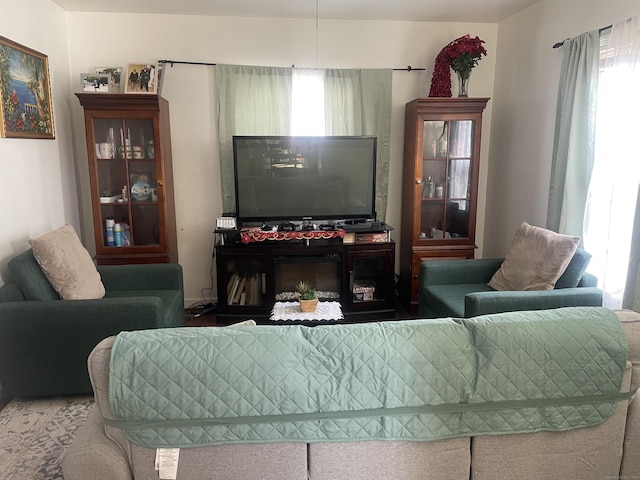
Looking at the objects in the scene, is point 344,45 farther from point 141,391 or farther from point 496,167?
point 141,391

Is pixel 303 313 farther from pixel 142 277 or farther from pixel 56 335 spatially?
pixel 56 335

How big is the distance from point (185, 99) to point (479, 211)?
286 centimetres

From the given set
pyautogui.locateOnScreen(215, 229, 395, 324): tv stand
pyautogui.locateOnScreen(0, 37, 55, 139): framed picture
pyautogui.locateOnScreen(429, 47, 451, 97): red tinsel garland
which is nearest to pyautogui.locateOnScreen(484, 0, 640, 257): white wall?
pyautogui.locateOnScreen(429, 47, 451, 97): red tinsel garland

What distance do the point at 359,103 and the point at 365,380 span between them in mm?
3136

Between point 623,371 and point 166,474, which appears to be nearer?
point 166,474

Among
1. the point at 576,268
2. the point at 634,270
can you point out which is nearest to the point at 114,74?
the point at 576,268

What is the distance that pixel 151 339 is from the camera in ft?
4.46

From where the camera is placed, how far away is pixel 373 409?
1354 millimetres

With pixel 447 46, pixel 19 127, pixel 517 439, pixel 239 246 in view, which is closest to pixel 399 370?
pixel 517 439

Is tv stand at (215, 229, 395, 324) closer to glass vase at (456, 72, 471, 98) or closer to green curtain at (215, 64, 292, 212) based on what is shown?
green curtain at (215, 64, 292, 212)

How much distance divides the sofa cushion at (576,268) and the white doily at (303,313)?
1.39 metres

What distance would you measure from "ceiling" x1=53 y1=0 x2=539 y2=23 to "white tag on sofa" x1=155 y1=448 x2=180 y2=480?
3193mm

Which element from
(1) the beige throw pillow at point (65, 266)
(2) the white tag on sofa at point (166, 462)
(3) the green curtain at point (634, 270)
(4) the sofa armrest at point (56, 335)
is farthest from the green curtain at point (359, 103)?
(2) the white tag on sofa at point (166, 462)

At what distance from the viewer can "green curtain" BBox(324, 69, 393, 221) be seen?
4.02 meters
